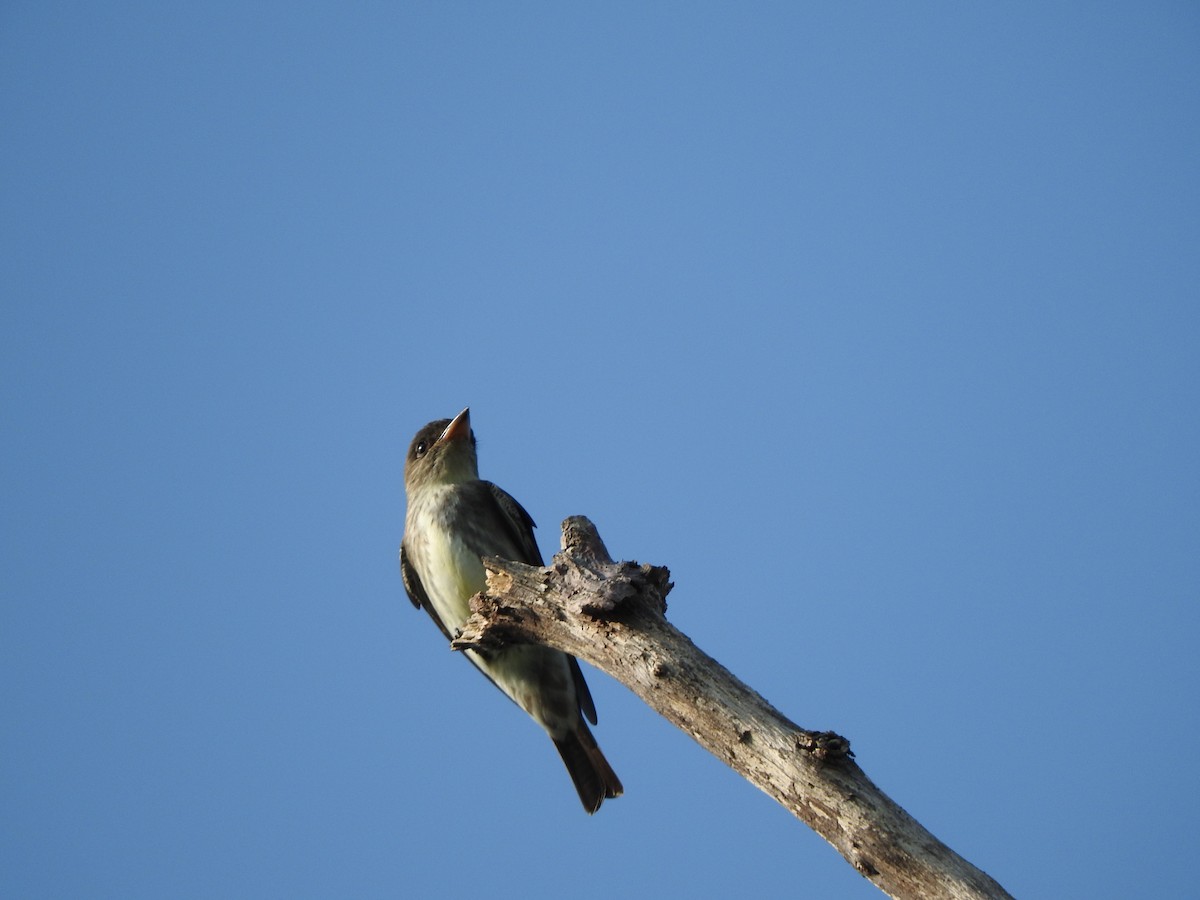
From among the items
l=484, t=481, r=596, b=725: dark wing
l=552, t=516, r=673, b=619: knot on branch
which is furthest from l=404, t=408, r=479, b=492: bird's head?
l=552, t=516, r=673, b=619: knot on branch

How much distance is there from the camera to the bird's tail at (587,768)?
23.7 feet

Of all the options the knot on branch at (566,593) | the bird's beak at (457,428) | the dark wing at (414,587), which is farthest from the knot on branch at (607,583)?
the bird's beak at (457,428)

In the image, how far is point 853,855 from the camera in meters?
3.59

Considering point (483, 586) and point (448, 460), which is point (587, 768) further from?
point (448, 460)

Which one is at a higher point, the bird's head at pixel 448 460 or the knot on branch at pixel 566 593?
the bird's head at pixel 448 460

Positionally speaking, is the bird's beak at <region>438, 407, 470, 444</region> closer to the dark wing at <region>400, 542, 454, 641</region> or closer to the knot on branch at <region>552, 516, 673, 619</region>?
the dark wing at <region>400, 542, 454, 641</region>

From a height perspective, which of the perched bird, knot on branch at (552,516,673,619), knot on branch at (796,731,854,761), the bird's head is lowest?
knot on branch at (796,731,854,761)

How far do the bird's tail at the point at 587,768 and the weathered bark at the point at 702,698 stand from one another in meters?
1.96

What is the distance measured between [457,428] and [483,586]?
5.32 ft

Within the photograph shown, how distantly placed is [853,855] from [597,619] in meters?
1.61

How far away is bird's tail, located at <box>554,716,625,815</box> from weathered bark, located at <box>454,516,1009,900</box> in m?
1.96

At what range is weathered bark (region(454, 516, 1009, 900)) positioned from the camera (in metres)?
3.48

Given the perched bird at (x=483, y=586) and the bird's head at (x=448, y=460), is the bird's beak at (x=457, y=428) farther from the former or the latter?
the perched bird at (x=483, y=586)

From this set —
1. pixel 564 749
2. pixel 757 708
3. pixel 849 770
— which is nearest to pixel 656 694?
pixel 757 708
